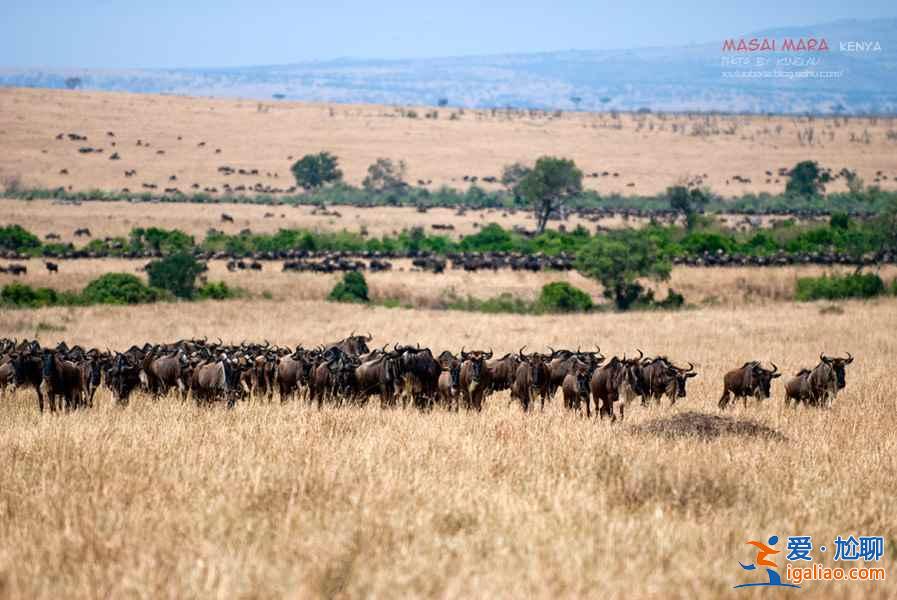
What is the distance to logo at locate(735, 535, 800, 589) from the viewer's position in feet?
22.0

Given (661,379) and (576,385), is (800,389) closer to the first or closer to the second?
(661,379)

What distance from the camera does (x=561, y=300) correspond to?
3884 cm

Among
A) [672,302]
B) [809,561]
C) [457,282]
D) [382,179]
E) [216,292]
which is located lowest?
[672,302]

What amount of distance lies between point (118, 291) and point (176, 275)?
99.3 inches

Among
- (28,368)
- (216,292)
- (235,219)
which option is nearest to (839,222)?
(216,292)

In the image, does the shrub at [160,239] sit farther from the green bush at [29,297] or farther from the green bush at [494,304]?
the green bush at [494,304]

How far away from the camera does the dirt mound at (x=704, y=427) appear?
39.0 feet

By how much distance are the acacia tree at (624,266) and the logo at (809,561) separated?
3149 cm

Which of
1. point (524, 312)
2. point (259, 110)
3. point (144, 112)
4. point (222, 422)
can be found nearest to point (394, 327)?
point (524, 312)

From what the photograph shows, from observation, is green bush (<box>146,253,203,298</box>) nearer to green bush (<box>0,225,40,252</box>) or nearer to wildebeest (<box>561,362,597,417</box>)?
green bush (<box>0,225,40,252</box>)

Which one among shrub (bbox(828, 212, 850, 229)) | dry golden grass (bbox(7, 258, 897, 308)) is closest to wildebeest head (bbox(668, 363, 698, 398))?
dry golden grass (bbox(7, 258, 897, 308))

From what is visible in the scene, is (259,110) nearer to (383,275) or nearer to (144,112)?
(144,112)

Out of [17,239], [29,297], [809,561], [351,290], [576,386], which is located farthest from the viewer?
[17,239]

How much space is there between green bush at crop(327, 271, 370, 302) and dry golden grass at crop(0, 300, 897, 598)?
24.8 meters
